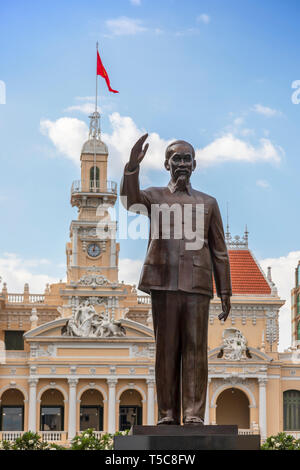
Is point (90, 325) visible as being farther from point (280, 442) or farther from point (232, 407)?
point (280, 442)

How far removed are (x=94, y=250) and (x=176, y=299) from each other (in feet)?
158

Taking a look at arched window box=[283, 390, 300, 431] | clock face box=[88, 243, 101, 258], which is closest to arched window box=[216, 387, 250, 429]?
arched window box=[283, 390, 300, 431]

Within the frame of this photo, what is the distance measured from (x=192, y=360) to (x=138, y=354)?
44334 millimetres

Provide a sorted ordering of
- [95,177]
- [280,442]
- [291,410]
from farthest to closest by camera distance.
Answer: [95,177] → [291,410] → [280,442]

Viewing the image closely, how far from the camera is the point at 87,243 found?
60031 millimetres

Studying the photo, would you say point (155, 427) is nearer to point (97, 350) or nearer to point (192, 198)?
point (192, 198)

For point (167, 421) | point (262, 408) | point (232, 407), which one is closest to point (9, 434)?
point (232, 407)

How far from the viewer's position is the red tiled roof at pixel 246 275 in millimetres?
62469

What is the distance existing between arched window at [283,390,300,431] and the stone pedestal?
47.3 meters

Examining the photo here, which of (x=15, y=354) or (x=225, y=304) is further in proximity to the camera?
(x=15, y=354)

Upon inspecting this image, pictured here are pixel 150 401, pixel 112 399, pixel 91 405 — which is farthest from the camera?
pixel 91 405

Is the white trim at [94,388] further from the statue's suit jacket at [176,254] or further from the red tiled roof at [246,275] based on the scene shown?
the statue's suit jacket at [176,254]

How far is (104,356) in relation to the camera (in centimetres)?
5578

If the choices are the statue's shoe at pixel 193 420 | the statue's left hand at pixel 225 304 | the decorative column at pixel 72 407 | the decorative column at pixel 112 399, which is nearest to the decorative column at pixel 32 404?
the decorative column at pixel 72 407
